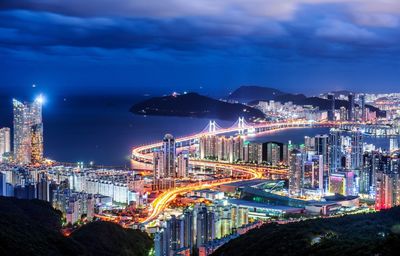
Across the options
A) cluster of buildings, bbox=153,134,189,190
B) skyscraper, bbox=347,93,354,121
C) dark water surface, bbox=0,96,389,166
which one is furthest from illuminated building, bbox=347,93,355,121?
cluster of buildings, bbox=153,134,189,190

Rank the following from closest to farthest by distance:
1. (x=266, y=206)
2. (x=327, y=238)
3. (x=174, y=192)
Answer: (x=327, y=238) → (x=266, y=206) → (x=174, y=192)

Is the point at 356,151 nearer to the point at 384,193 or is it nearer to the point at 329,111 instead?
the point at 384,193

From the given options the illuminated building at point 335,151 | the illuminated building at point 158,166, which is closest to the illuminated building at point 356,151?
the illuminated building at point 335,151

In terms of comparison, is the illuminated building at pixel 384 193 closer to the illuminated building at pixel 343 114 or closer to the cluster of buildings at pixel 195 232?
the cluster of buildings at pixel 195 232

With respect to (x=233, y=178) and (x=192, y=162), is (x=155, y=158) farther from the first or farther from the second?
(x=192, y=162)

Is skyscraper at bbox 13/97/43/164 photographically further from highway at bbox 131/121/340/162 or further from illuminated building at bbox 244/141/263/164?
illuminated building at bbox 244/141/263/164

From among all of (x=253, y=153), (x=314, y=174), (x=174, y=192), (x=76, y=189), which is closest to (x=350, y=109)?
(x=253, y=153)

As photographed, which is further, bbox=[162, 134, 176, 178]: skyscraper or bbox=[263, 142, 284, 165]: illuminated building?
bbox=[263, 142, 284, 165]: illuminated building
